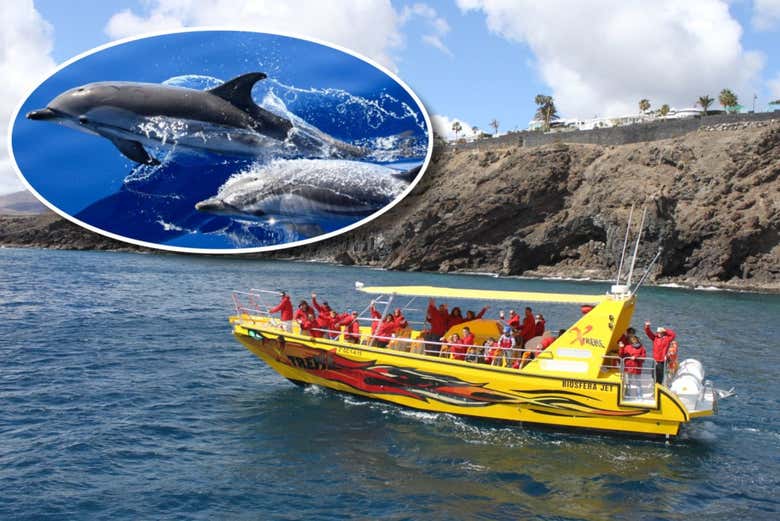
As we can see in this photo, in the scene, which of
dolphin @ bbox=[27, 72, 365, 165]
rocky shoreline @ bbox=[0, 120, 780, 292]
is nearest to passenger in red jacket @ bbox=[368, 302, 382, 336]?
dolphin @ bbox=[27, 72, 365, 165]

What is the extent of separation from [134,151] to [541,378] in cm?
964

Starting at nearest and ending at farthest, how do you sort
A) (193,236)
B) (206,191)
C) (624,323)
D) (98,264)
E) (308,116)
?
1. (193,236)
2. (206,191)
3. (308,116)
4. (624,323)
5. (98,264)

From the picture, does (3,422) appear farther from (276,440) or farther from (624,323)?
(624,323)

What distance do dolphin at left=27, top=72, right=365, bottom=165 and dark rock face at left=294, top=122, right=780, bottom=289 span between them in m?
44.7

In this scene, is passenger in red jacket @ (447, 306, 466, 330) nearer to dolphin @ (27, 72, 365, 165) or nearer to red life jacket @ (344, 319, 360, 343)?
red life jacket @ (344, 319, 360, 343)

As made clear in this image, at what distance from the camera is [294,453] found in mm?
13617

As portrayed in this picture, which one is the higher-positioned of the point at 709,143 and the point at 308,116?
the point at 709,143

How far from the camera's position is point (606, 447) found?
14.8 meters

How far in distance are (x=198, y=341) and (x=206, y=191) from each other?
1364 centimetres

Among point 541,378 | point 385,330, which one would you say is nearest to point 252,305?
point 385,330

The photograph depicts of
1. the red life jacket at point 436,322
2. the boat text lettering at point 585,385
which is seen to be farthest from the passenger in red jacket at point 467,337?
the boat text lettering at point 585,385

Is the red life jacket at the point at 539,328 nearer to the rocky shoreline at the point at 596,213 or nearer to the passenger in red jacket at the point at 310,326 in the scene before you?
the passenger in red jacket at the point at 310,326

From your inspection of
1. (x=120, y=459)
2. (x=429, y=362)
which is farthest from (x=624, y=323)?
(x=120, y=459)

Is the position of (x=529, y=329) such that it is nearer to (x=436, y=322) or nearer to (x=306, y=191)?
(x=436, y=322)
